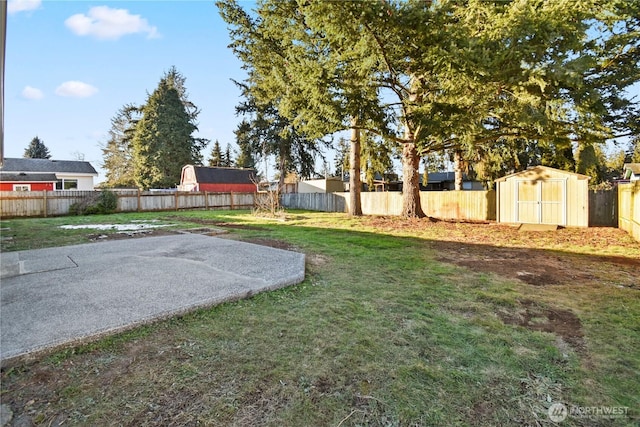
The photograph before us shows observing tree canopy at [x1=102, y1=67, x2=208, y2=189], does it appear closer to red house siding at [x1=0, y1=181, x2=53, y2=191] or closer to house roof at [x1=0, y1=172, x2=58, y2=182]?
house roof at [x1=0, y1=172, x2=58, y2=182]

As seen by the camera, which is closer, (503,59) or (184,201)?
(503,59)

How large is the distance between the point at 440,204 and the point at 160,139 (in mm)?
24963

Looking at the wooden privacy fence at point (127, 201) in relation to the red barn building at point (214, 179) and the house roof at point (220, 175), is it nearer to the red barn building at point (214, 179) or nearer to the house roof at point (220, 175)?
the red barn building at point (214, 179)

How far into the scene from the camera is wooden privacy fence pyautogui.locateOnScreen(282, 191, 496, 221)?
1267 centimetres

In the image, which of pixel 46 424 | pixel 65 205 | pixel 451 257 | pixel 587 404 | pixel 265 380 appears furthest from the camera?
pixel 65 205

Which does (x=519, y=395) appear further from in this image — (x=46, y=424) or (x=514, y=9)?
(x=514, y=9)

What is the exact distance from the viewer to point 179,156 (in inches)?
1142

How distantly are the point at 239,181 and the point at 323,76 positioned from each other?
22851 millimetres

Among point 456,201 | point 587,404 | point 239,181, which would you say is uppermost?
point 239,181

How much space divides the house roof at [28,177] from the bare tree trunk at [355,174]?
2364cm

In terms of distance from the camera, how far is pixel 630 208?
26.6 ft

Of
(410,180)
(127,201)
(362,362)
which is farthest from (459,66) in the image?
(127,201)

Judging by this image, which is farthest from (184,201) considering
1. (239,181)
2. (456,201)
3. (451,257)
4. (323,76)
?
(451,257)

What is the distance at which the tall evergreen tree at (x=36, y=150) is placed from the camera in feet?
137
